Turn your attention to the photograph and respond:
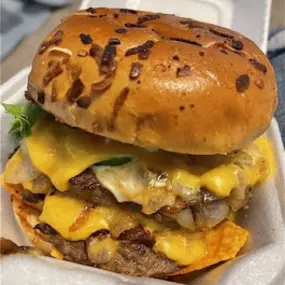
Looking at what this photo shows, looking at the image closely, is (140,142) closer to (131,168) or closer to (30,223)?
(131,168)

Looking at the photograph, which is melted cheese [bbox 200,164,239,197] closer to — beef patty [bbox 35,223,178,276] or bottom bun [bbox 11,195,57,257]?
beef patty [bbox 35,223,178,276]

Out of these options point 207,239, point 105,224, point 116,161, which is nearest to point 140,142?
point 116,161

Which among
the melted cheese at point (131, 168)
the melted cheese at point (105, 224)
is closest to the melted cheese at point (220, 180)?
the melted cheese at point (131, 168)

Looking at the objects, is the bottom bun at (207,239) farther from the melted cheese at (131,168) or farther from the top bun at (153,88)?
the top bun at (153,88)

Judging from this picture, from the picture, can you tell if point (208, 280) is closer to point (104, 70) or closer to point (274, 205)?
point (274, 205)

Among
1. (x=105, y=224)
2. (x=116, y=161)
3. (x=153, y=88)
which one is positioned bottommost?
(x=105, y=224)

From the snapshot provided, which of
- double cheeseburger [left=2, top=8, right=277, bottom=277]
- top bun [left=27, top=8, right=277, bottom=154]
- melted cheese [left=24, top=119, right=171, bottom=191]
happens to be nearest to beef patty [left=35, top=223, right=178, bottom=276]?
double cheeseburger [left=2, top=8, right=277, bottom=277]
